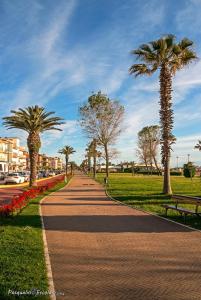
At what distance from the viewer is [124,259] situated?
7.95m

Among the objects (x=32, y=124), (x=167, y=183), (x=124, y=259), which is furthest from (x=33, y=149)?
(x=124, y=259)

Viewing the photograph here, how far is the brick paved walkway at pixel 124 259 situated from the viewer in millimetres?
5984

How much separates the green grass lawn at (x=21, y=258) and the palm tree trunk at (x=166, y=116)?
46.6ft

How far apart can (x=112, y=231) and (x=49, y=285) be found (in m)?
5.43

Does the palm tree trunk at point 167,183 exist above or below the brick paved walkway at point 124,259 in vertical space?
above

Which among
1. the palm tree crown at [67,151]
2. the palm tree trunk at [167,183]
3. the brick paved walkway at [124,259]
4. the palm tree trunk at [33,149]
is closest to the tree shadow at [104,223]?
the brick paved walkway at [124,259]

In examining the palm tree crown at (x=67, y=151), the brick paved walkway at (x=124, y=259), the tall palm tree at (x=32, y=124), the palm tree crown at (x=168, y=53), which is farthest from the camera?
the palm tree crown at (x=67, y=151)

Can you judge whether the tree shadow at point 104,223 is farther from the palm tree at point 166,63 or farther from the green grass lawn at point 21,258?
the palm tree at point 166,63

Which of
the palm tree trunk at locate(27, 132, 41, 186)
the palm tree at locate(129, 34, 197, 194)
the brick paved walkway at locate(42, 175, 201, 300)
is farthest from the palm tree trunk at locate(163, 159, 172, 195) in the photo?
the palm tree trunk at locate(27, 132, 41, 186)

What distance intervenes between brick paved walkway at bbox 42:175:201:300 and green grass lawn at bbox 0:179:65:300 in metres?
0.29

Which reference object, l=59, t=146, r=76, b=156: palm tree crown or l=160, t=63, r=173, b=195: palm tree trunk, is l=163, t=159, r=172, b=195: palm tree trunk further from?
l=59, t=146, r=76, b=156: palm tree crown

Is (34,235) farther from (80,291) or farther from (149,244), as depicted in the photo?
(80,291)

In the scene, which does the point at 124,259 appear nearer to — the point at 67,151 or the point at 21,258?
the point at 21,258

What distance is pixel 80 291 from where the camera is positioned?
594 centimetres
